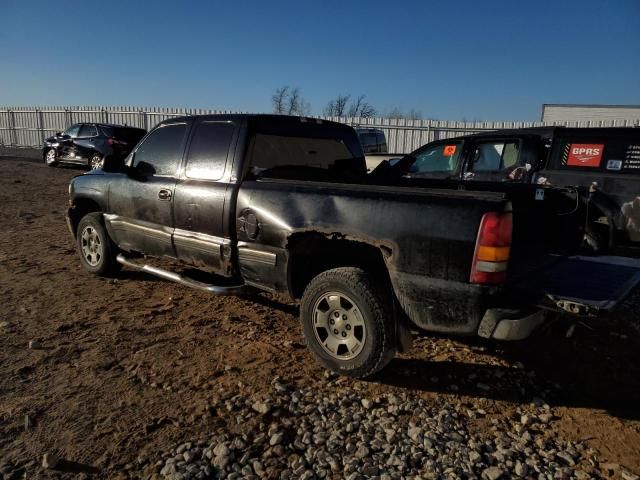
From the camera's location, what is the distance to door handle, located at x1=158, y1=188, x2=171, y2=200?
14.2 feet

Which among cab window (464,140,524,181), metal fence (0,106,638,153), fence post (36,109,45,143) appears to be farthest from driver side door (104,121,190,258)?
fence post (36,109,45,143)

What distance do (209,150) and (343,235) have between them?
174cm

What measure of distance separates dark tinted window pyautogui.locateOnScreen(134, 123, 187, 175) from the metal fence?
13.0 metres

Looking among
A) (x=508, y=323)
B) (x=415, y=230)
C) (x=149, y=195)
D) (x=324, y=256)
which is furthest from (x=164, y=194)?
(x=508, y=323)

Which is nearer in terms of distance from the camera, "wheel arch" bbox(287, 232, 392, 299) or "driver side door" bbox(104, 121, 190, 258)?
"wheel arch" bbox(287, 232, 392, 299)

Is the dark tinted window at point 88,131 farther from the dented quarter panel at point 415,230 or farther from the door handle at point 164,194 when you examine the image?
the dented quarter panel at point 415,230

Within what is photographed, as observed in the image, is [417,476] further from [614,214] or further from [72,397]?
[614,214]

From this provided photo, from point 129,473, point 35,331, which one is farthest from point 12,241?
point 129,473

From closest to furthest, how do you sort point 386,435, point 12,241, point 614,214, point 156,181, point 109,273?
point 386,435
point 156,181
point 109,273
point 614,214
point 12,241

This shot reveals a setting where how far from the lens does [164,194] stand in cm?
436

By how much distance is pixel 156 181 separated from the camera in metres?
4.52

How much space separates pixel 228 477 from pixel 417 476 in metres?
0.94

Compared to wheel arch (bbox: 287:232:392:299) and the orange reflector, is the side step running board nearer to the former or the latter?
wheel arch (bbox: 287:232:392:299)

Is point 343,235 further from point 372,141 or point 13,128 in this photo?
point 13,128
